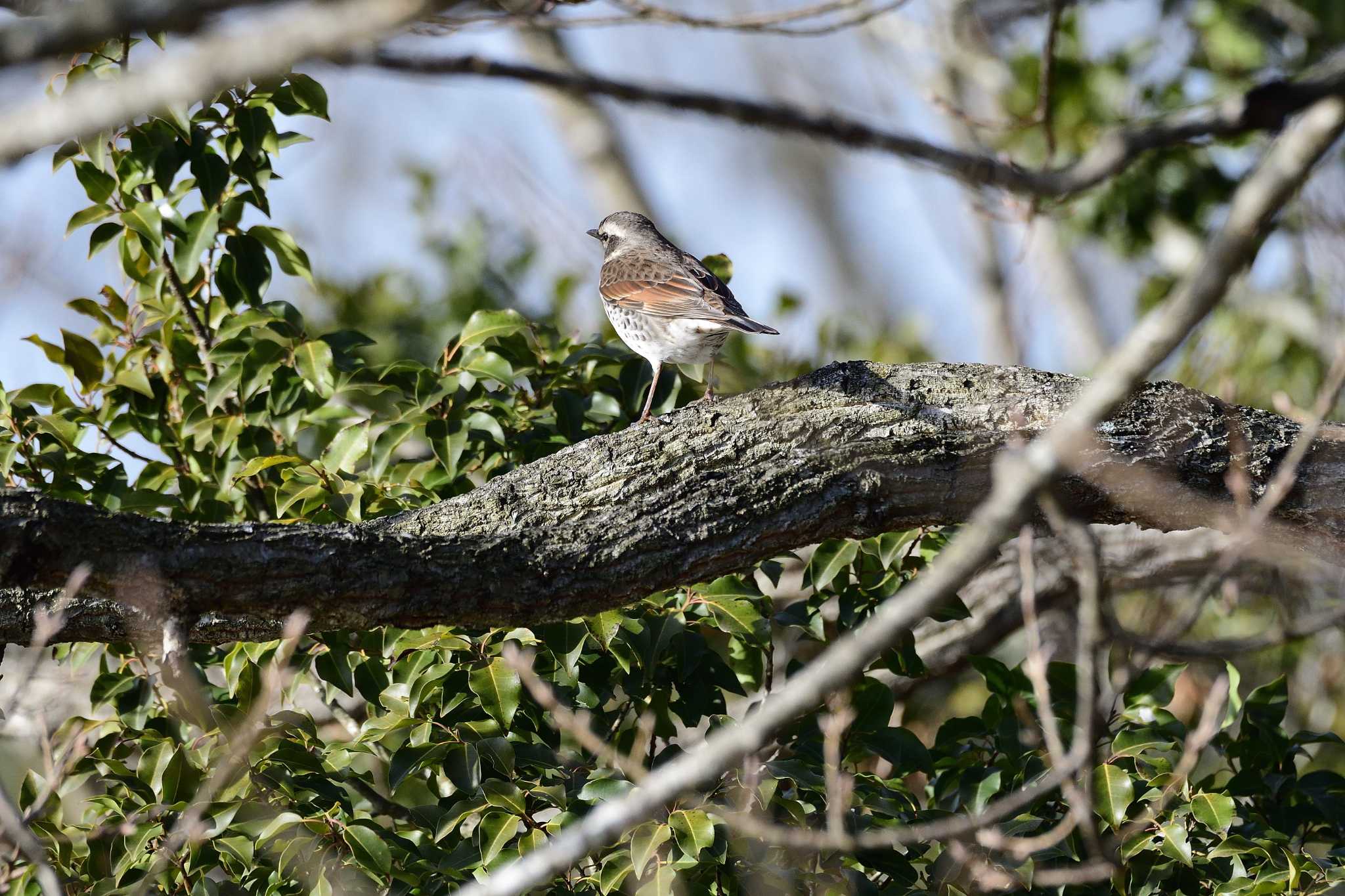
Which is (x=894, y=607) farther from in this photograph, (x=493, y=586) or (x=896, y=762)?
(x=896, y=762)

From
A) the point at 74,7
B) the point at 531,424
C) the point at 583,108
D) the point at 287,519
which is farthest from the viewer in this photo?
A: the point at 583,108

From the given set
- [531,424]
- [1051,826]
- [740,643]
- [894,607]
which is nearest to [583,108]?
[531,424]

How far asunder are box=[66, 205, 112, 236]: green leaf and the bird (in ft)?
6.04

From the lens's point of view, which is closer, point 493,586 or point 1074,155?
point 493,586

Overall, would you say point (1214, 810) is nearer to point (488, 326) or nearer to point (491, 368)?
point (491, 368)

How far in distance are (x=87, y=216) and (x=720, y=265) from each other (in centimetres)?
234

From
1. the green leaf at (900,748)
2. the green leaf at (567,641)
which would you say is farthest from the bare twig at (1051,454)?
the green leaf at (900,748)

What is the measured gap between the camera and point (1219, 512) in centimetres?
341

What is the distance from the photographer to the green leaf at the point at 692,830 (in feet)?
9.25

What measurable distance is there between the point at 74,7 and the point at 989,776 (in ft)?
10.1

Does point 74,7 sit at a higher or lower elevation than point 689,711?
higher

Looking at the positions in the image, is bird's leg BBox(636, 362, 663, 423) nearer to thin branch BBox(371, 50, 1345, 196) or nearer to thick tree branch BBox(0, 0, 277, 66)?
thin branch BBox(371, 50, 1345, 196)

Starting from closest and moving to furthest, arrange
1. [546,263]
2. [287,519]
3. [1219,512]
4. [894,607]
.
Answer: [894,607], [1219,512], [287,519], [546,263]

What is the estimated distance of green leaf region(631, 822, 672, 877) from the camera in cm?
279
